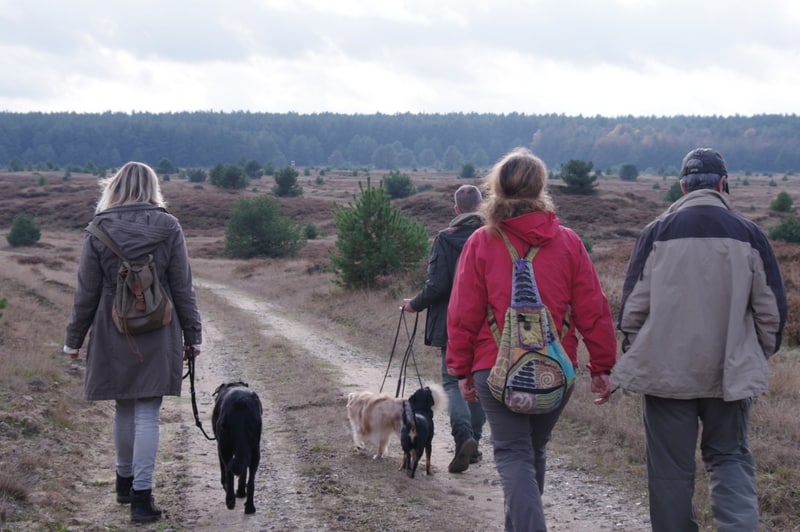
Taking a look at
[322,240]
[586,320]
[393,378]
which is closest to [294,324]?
[393,378]

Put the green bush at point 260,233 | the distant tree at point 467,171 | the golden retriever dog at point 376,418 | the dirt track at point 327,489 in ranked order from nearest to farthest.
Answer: the dirt track at point 327,489 < the golden retriever dog at point 376,418 < the green bush at point 260,233 < the distant tree at point 467,171

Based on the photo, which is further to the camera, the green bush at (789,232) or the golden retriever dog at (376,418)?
the green bush at (789,232)

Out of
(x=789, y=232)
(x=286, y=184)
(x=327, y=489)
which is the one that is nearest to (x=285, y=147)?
(x=286, y=184)

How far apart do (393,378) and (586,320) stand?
6.84m

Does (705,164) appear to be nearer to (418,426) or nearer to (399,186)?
(418,426)

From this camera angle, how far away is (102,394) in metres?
4.84

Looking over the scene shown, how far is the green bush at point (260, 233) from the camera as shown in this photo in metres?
38.1

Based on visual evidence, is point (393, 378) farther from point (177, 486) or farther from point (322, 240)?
point (322, 240)

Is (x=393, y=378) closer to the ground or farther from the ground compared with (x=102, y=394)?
closer to the ground

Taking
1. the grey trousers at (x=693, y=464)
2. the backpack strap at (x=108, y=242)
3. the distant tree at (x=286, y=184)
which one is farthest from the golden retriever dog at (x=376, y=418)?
the distant tree at (x=286, y=184)

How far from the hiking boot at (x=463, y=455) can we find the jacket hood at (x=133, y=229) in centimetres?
260

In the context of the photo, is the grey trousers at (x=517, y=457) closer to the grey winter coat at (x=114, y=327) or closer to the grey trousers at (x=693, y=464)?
the grey trousers at (x=693, y=464)

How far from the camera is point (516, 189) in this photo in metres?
3.92

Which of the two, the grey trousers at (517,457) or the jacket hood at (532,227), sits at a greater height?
the jacket hood at (532,227)
